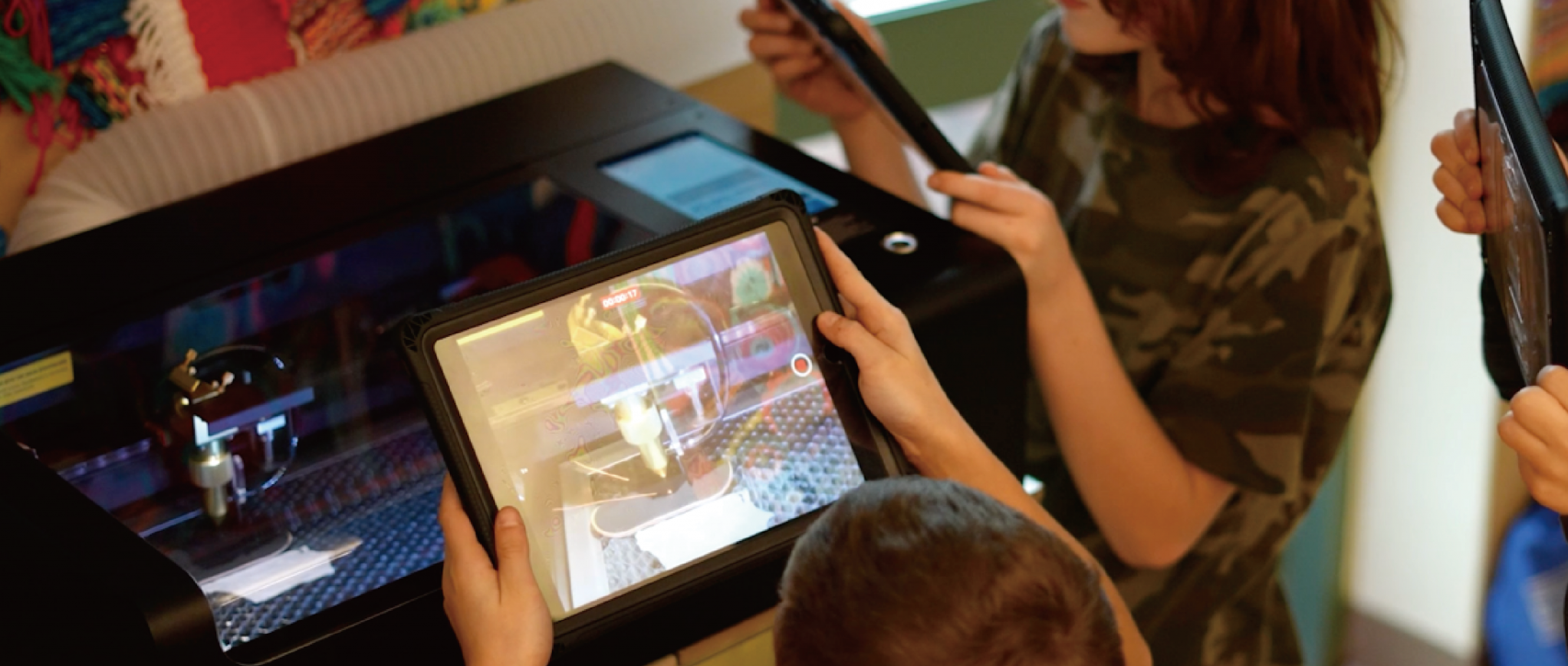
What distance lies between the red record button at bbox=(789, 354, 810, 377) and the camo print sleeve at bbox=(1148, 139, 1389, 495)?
390 millimetres

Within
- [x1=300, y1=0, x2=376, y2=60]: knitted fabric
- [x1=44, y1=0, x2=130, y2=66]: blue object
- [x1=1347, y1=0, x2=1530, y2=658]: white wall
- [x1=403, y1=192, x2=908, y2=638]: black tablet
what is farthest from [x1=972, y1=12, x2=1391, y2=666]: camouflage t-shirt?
[x1=44, y1=0, x2=130, y2=66]: blue object

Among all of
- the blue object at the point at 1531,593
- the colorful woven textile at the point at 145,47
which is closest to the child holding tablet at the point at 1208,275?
the colorful woven textile at the point at 145,47

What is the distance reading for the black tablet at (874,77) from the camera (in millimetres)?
1021

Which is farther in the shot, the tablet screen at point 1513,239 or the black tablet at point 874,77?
the black tablet at point 874,77

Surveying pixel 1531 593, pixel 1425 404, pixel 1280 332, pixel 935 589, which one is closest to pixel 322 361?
pixel 935 589

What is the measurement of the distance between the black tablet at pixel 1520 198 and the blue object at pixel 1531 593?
3.23 feet

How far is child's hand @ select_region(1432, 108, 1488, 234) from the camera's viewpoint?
0.95m

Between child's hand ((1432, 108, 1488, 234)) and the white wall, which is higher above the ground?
child's hand ((1432, 108, 1488, 234))

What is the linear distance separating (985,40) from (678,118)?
71 centimetres

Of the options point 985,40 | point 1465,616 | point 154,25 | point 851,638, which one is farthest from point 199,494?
point 1465,616

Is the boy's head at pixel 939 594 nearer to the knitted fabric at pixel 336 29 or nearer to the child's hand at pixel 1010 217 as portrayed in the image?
the child's hand at pixel 1010 217

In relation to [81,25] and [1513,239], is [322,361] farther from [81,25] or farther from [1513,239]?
[1513,239]

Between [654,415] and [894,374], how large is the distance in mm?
138

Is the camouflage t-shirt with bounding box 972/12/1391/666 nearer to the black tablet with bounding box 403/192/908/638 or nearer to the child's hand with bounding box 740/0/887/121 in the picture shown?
the child's hand with bounding box 740/0/887/121
